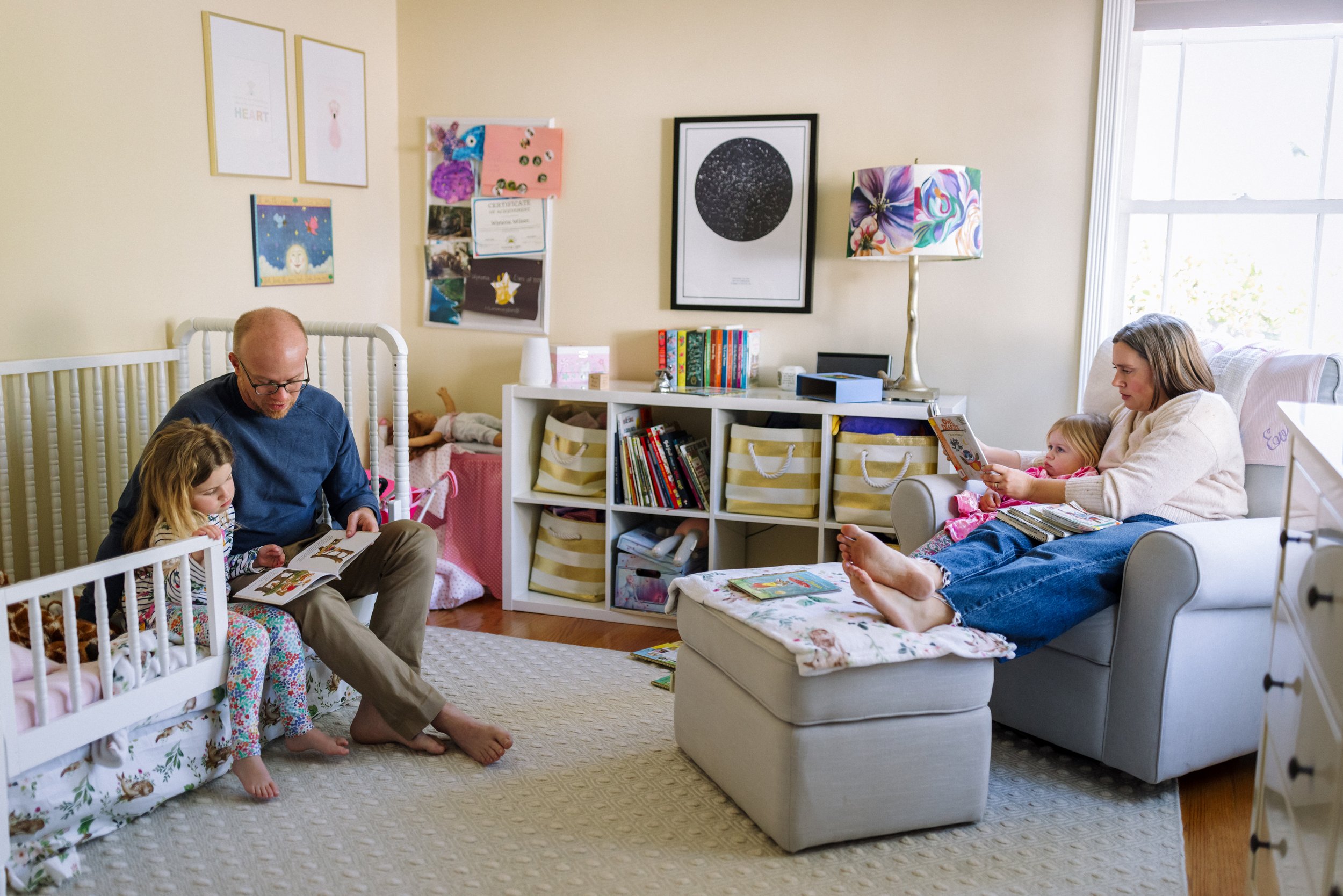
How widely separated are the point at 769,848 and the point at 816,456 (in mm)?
1372

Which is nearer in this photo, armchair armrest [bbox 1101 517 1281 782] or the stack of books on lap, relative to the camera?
armchair armrest [bbox 1101 517 1281 782]

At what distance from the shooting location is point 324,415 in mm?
2451

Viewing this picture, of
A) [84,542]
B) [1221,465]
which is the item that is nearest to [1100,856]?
[1221,465]

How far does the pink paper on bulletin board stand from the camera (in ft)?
11.7

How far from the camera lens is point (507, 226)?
143 inches

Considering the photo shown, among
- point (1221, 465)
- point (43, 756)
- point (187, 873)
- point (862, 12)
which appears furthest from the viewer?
point (862, 12)

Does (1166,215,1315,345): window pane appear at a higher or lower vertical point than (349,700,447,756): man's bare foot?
higher

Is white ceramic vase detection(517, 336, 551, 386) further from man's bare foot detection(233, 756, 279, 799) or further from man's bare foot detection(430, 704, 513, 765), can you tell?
man's bare foot detection(233, 756, 279, 799)

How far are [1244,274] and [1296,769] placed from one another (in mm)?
2109

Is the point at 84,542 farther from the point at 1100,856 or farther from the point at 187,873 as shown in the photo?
the point at 1100,856

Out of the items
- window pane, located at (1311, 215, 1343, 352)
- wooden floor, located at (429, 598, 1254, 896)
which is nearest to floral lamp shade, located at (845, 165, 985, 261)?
window pane, located at (1311, 215, 1343, 352)

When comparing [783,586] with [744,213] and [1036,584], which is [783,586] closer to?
[1036,584]

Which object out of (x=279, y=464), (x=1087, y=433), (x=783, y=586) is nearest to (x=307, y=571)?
(x=279, y=464)

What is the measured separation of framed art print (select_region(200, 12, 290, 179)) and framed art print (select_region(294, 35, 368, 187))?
7 cm
